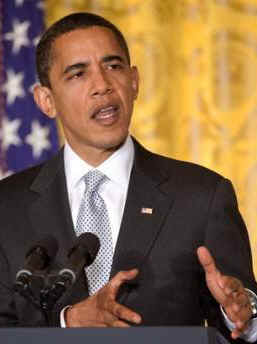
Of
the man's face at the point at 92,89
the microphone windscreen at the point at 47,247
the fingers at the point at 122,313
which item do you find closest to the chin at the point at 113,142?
the man's face at the point at 92,89

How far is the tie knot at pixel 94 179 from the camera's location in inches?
97.4

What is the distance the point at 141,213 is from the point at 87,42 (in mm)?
501

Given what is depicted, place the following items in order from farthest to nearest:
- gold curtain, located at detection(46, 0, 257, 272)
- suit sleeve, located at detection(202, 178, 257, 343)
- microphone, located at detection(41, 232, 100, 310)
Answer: gold curtain, located at detection(46, 0, 257, 272) < suit sleeve, located at detection(202, 178, 257, 343) < microphone, located at detection(41, 232, 100, 310)

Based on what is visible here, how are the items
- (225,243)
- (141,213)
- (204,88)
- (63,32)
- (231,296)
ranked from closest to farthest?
(231,296), (225,243), (141,213), (63,32), (204,88)

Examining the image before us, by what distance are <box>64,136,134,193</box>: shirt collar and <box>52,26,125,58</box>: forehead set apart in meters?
0.28

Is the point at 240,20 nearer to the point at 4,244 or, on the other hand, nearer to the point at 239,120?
the point at 239,120

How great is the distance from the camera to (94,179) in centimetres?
248

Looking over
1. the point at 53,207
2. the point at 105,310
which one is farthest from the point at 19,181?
the point at 105,310

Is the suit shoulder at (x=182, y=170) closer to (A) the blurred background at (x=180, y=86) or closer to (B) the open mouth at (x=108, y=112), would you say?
(B) the open mouth at (x=108, y=112)

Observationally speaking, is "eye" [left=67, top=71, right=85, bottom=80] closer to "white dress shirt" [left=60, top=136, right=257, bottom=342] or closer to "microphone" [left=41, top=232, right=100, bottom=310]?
"white dress shirt" [left=60, top=136, right=257, bottom=342]

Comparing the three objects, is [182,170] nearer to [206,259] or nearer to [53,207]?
[53,207]

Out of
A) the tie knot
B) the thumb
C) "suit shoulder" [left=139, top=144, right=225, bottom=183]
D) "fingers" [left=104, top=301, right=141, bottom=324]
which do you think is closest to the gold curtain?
"suit shoulder" [left=139, top=144, right=225, bottom=183]

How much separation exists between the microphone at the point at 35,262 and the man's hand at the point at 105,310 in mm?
138

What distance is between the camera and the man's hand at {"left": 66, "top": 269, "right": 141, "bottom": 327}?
6.07 ft
